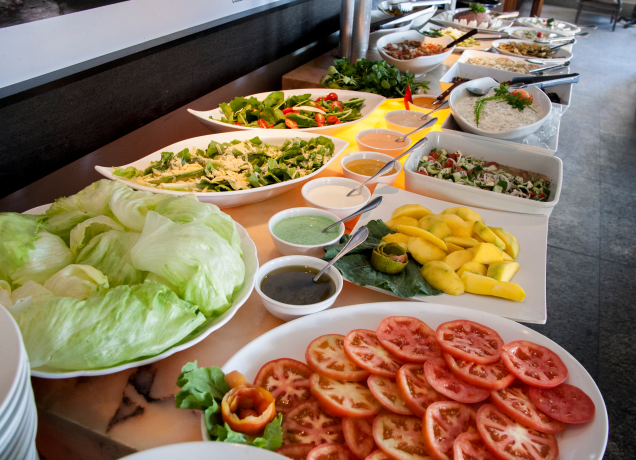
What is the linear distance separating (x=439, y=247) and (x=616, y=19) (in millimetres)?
13637

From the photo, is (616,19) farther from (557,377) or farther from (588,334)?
(557,377)

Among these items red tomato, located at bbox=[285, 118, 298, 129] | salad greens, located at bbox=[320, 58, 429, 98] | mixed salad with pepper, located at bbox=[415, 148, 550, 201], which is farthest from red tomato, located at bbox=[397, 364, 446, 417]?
salad greens, located at bbox=[320, 58, 429, 98]

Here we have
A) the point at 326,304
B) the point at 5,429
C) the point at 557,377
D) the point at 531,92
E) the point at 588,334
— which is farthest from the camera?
the point at 588,334

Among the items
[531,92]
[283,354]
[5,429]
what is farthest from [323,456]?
[531,92]

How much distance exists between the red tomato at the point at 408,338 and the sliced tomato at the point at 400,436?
0.14 m

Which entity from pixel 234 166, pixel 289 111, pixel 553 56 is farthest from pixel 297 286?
pixel 553 56

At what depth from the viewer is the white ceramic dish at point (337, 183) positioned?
1.45 m

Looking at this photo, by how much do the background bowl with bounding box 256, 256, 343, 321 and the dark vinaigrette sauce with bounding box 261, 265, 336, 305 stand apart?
1 centimetres

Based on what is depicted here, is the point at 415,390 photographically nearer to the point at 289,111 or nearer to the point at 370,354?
the point at 370,354

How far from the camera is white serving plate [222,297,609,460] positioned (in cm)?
81

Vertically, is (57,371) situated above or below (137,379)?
above

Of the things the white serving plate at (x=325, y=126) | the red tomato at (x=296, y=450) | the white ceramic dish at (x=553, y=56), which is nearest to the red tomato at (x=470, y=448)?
the red tomato at (x=296, y=450)

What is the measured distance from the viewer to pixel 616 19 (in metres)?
11.3

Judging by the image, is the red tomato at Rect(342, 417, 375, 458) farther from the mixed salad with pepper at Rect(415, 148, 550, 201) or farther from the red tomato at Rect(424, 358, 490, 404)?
the mixed salad with pepper at Rect(415, 148, 550, 201)
